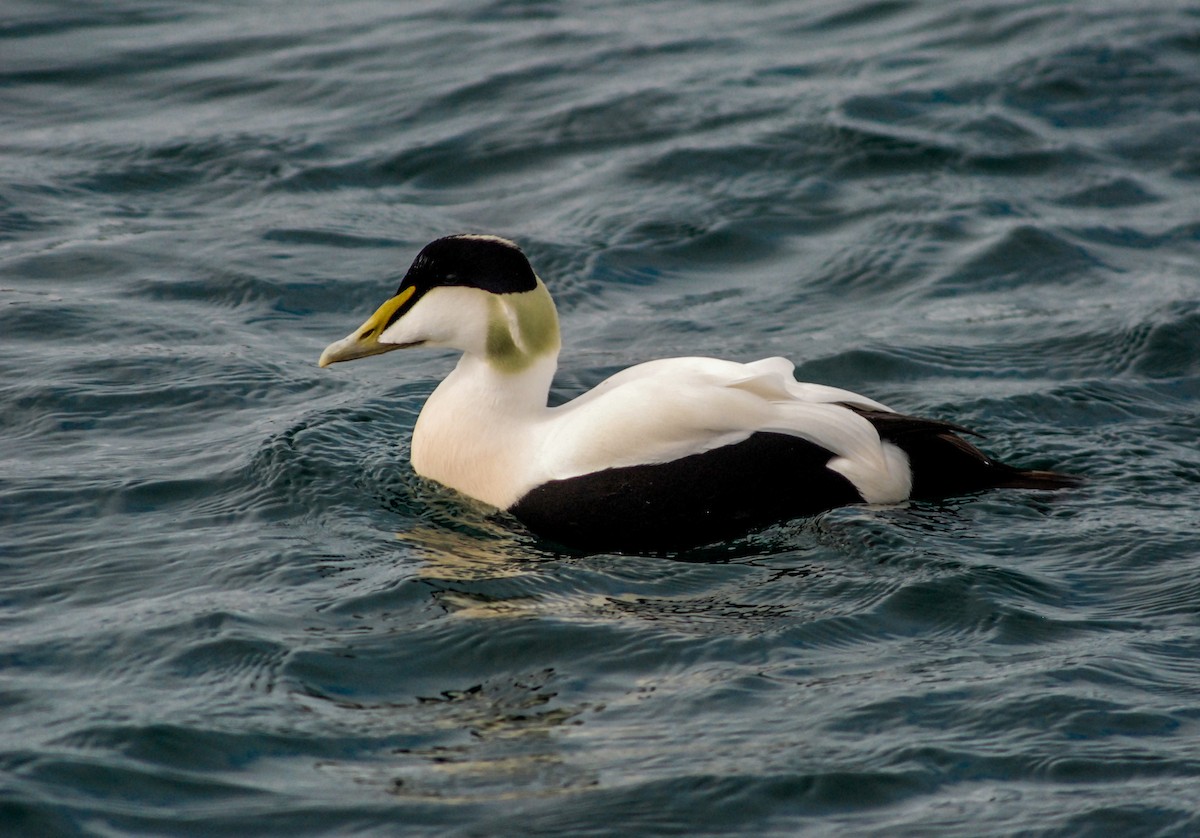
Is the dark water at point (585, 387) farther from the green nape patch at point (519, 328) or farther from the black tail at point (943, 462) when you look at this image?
the green nape patch at point (519, 328)

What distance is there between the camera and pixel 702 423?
5121 millimetres

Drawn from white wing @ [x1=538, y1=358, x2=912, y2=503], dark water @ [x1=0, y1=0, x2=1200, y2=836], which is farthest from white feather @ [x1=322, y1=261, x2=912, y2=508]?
dark water @ [x1=0, y1=0, x2=1200, y2=836]

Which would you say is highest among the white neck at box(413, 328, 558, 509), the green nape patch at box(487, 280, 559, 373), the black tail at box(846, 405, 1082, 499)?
the green nape patch at box(487, 280, 559, 373)

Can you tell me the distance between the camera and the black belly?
508cm

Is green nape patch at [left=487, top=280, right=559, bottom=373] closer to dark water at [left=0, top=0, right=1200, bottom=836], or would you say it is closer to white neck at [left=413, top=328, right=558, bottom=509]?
white neck at [left=413, top=328, right=558, bottom=509]

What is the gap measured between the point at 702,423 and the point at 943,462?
90 cm

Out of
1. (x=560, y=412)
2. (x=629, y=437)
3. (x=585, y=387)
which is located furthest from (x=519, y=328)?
(x=585, y=387)

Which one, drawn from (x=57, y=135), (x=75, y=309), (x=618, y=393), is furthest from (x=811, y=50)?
(x=618, y=393)

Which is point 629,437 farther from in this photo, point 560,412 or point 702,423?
point 560,412

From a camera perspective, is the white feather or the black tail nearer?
the white feather

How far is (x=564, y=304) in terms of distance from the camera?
→ 7.63 m

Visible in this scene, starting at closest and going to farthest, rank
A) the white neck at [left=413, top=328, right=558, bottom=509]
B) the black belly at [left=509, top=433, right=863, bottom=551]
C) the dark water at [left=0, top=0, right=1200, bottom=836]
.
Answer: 1. the dark water at [left=0, top=0, right=1200, bottom=836]
2. the black belly at [left=509, top=433, right=863, bottom=551]
3. the white neck at [left=413, top=328, right=558, bottom=509]

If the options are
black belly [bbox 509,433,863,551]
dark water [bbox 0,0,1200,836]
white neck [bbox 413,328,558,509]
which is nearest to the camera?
dark water [bbox 0,0,1200,836]

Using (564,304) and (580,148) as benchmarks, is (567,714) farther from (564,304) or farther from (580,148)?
(580,148)
